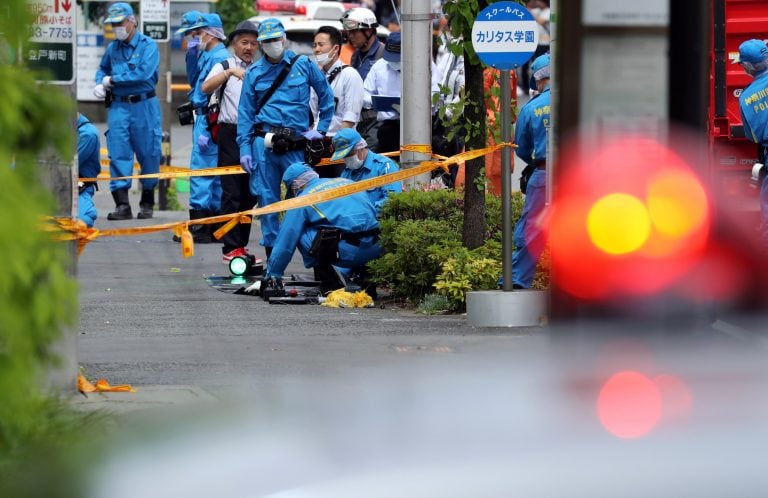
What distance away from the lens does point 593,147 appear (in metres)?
3.81

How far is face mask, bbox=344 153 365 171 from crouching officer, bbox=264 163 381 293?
36cm

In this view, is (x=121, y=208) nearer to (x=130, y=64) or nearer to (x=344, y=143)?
(x=130, y=64)

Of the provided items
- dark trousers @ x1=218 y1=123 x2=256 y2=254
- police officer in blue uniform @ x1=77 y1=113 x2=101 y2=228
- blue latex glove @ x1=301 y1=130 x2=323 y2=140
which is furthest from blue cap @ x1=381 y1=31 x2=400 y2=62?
police officer in blue uniform @ x1=77 y1=113 x2=101 y2=228

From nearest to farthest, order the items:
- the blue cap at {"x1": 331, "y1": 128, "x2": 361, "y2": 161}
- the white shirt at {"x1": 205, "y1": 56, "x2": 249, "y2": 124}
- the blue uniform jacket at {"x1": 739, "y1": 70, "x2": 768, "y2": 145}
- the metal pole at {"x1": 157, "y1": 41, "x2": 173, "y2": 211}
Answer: the blue cap at {"x1": 331, "y1": 128, "x2": 361, "y2": 161} → the blue uniform jacket at {"x1": 739, "y1": 70, "x2": 768, "y2": 145} → the white shirt at {"x1": 205, "y1": 56, "x2": 249, "y2": 124} → the metal pole at {"x1": 157, "y1": 41, "x2": 173, "y2": 211}

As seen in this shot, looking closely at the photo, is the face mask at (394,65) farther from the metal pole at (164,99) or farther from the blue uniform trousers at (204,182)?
the metal pole at (164,99)

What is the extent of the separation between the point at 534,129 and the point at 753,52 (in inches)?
116

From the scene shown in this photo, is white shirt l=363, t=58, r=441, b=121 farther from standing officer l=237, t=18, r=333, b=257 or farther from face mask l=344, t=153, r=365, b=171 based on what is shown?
face mask l=344, t=153, r=365, b=171

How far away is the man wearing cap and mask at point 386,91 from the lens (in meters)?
14.8

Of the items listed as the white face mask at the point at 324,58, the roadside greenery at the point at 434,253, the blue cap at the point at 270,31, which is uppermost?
the blue cap at the point at 270,31

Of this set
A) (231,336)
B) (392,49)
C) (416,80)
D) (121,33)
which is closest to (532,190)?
(416,80)

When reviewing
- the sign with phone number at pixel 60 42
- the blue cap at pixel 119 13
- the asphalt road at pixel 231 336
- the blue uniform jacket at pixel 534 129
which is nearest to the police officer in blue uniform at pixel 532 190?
the blue uniform jacket at pixel 534 129

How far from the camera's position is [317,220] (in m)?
11.3

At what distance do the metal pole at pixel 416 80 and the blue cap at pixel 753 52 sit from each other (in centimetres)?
269

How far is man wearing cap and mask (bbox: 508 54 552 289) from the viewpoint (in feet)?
36.4
